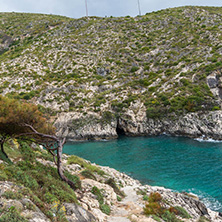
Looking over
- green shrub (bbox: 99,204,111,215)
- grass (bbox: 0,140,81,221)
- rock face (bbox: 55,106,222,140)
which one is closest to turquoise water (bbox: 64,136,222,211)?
rock face (bbox: 55,106,222,140)

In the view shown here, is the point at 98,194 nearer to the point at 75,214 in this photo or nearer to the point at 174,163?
the point at 75,214

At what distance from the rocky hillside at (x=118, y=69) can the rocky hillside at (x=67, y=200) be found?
32538mm

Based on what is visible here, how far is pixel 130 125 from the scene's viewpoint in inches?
1900

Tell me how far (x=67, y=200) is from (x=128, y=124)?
4139 centimetres

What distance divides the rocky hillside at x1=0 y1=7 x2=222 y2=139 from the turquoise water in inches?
A: 413

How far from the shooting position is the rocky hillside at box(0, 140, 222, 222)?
577 cm

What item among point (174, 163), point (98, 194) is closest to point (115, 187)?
point (98, 194)

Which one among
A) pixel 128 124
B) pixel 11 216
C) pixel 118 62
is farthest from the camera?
pixel 118 62

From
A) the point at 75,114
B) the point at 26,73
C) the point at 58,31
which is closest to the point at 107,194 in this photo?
the point at 75,114

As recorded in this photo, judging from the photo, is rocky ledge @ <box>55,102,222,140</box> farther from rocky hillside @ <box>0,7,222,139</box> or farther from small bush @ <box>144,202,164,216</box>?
small bush @ <box>144,202,164,216</box>

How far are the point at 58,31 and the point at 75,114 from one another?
181ft

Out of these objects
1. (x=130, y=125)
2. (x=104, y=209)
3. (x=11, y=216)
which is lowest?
(x=130, y=125)

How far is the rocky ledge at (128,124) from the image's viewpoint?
41.3m

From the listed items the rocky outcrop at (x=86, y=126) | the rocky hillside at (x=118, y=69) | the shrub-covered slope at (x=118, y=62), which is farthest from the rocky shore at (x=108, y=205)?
the shrub-covered slope at (x=118, y=62)
